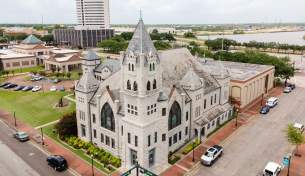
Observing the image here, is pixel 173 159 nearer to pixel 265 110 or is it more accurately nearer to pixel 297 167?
pixel 297 167

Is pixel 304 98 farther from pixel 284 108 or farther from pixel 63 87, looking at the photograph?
pixel 63 87

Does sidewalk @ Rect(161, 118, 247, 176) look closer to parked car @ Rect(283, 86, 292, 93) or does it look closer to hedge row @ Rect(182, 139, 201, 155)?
hedge row @ Rect(182, 139, 201, 155)

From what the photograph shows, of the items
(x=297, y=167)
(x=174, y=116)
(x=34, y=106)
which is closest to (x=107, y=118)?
(x=174, y=116)

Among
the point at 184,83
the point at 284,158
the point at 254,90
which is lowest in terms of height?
the point at 284,158

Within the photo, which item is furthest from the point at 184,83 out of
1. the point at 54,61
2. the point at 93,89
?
the point at 54,61

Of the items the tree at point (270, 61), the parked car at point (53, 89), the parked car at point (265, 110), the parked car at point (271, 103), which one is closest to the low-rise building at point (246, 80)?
the parked car at point (271, 103)

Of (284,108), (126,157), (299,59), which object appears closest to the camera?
(126,157)
